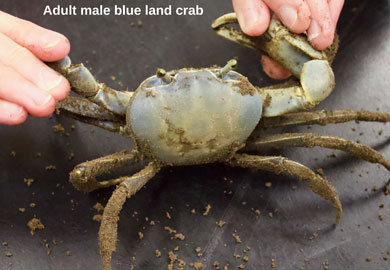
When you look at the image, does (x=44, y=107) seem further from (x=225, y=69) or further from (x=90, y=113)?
(x=225, y=69)

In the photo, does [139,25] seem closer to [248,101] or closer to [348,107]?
[248,101]

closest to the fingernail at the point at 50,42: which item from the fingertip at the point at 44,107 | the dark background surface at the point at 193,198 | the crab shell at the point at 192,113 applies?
the fingertip at the point at 44,107

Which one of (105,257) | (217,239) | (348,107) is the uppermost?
(348,107)

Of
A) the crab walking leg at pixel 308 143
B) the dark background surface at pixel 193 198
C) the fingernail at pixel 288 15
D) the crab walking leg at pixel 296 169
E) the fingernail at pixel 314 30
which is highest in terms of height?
the fingernail at pixel 288 15

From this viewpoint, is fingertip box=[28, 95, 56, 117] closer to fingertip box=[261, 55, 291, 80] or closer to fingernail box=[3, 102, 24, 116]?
fingernail box=[3, 102, 24, 116]

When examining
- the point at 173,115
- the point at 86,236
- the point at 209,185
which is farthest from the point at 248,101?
the point at 86,236

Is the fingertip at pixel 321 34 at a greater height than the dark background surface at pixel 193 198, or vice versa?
the fingertip at pixel 321 34

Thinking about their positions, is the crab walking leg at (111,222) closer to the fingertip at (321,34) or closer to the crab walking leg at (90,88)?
the crab walking leg at (90,88)
